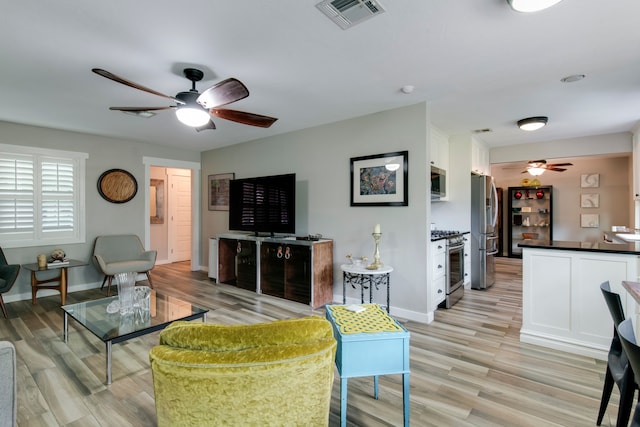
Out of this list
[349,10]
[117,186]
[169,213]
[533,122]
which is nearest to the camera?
[349,10]

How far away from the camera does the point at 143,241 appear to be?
548cm

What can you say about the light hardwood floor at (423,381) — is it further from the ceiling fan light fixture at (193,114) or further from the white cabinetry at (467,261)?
the ceiling fan light fixture at (193,114)

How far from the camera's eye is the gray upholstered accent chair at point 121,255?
4473mm

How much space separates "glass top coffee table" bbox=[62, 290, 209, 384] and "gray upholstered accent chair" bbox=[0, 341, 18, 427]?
1113 mm

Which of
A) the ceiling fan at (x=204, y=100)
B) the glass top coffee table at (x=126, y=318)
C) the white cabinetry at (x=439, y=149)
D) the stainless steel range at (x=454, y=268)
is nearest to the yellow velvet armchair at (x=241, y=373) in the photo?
the glass top coffee table at (x=126, y=318)

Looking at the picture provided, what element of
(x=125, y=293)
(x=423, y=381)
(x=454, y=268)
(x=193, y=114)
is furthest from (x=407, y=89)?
(x=125, y=293)

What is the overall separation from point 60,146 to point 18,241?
4.73ft

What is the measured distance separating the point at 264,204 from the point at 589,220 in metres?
7.15

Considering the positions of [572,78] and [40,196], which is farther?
[40,196]

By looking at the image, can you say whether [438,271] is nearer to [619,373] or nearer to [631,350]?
[619,373]

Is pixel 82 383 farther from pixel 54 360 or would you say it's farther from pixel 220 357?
pixel 220 357

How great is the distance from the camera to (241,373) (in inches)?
43.1

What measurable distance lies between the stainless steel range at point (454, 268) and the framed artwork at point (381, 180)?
0.71 meters

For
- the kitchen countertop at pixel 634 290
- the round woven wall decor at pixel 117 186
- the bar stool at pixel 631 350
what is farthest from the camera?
the round woven wall decor at pixel 117 186
